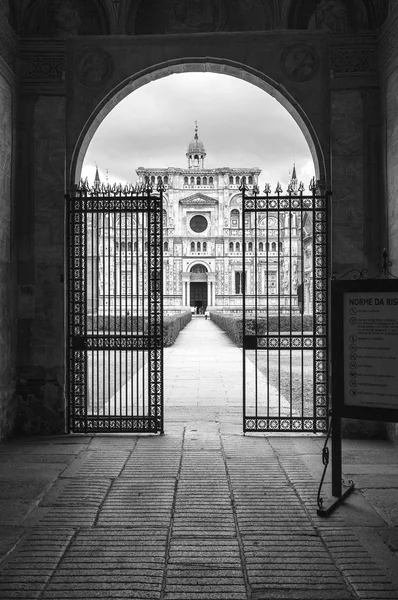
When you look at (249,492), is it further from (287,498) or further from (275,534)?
(275,534)

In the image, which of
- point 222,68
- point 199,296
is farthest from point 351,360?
point 199,296

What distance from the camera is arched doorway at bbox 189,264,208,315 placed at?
62.2 meters

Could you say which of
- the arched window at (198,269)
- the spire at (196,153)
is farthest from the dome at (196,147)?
the arched window at (198,269)

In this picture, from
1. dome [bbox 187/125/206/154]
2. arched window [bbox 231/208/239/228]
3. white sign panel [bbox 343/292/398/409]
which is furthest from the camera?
dome [bbox 187/125/206/154]

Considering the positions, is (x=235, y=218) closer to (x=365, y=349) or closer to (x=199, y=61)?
(x=199, y=61)

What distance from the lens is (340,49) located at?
267 inches

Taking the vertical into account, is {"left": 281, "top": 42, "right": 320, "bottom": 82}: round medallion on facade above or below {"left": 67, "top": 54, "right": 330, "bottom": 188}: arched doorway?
above

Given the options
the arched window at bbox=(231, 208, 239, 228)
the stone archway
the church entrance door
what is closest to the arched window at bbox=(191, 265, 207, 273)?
the church entrance door

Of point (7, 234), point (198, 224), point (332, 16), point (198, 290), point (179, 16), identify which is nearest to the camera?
point (7, 234)

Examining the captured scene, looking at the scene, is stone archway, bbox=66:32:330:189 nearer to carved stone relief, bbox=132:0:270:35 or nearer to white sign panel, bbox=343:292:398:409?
carved stone relief, bbox=132:0:270:35

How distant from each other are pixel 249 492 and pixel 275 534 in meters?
0.89

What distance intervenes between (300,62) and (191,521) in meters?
5.64

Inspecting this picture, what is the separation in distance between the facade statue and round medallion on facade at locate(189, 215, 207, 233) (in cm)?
5727

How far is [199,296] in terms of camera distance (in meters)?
63.0
